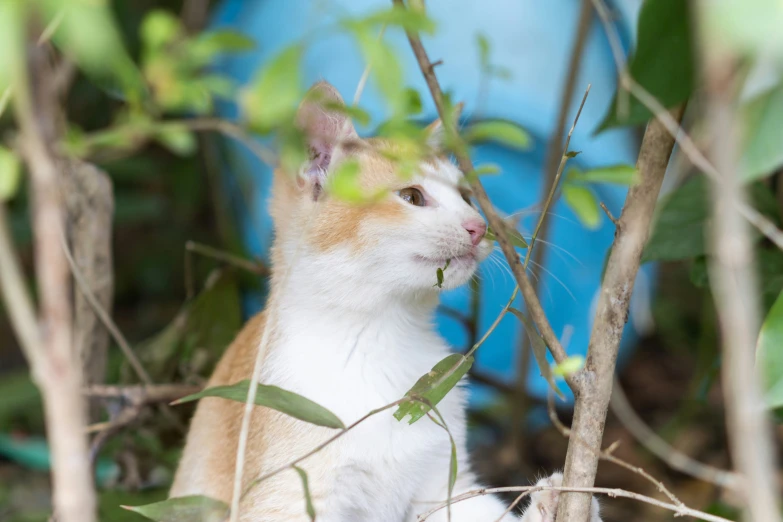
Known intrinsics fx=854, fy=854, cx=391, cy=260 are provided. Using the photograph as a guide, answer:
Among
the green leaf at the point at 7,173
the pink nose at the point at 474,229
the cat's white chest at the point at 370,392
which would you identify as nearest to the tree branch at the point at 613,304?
the pink nose at the point at 474,229

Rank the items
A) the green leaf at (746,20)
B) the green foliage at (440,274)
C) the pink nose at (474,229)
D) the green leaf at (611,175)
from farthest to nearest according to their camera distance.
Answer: the pink nose at (474,229) < the green foliage at (440,274) < the green leaf at (611,175) < the green leaf at (746,20)

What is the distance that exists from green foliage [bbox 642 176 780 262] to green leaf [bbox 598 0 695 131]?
0.53m

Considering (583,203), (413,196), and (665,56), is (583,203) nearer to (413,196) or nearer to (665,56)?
(665,56)

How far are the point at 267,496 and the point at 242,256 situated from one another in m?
1.97

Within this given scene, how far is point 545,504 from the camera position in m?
1.90

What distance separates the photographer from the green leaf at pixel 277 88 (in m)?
0.99

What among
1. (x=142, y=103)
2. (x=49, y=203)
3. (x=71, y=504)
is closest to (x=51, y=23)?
(x=142, y=103)

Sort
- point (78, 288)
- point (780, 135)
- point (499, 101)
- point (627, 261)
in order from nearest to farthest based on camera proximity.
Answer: point (780, 135), point (627, 261), point (78, 288), point (499, 101)

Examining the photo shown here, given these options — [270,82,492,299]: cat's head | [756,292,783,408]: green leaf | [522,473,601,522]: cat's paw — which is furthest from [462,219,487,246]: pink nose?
[756,292,783,408]: green leaf

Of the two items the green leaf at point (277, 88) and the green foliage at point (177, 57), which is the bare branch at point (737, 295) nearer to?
the green leaf at point (277, 88)

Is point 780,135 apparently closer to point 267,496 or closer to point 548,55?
point 267,496

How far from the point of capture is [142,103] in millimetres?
1244

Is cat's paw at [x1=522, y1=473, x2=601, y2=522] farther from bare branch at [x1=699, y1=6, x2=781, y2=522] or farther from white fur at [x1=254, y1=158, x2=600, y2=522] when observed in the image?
bare branch at [x1=699, y1=6, x2=781, y2=522]

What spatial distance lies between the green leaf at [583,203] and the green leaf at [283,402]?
0.66m
